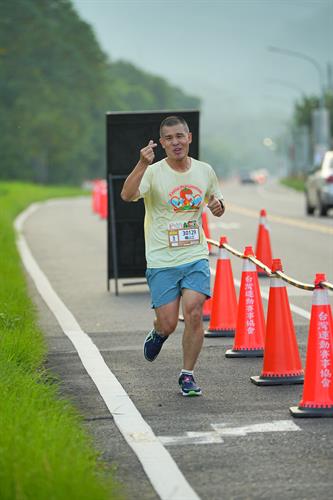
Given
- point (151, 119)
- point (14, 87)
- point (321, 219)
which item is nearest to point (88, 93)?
point (14, 87)

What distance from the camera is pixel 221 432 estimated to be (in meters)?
7.69

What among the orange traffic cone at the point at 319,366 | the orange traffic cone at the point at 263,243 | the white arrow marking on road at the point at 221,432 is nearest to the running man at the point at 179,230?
the orange traffic cone at the point at 319,366

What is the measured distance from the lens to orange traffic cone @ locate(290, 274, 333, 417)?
8.12 meters

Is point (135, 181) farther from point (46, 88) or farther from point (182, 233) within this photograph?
point (46, 88)

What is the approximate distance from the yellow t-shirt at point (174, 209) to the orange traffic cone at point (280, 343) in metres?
0.59

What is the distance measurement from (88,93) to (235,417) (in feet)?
389

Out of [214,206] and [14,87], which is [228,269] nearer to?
[214,206]

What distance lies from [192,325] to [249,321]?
5.70ft

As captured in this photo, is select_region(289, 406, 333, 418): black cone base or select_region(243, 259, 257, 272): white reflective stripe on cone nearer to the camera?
select_region(289, 406, 333, 418): black cone base

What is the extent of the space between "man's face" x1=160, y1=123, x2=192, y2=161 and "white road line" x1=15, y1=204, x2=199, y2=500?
148 centimetres

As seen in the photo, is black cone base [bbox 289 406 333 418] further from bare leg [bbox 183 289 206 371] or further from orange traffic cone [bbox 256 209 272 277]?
orange traffic cone [bbox 256 209 272 277]


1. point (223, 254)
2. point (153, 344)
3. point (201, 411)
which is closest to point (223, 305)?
point (223, 254)

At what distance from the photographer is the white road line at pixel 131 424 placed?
6375 millimetres

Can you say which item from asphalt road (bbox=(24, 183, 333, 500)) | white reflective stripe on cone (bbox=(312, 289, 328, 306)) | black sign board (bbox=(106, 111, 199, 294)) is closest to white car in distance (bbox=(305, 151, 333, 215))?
asphalt road (bbox=(24, 183, 333, 500))
